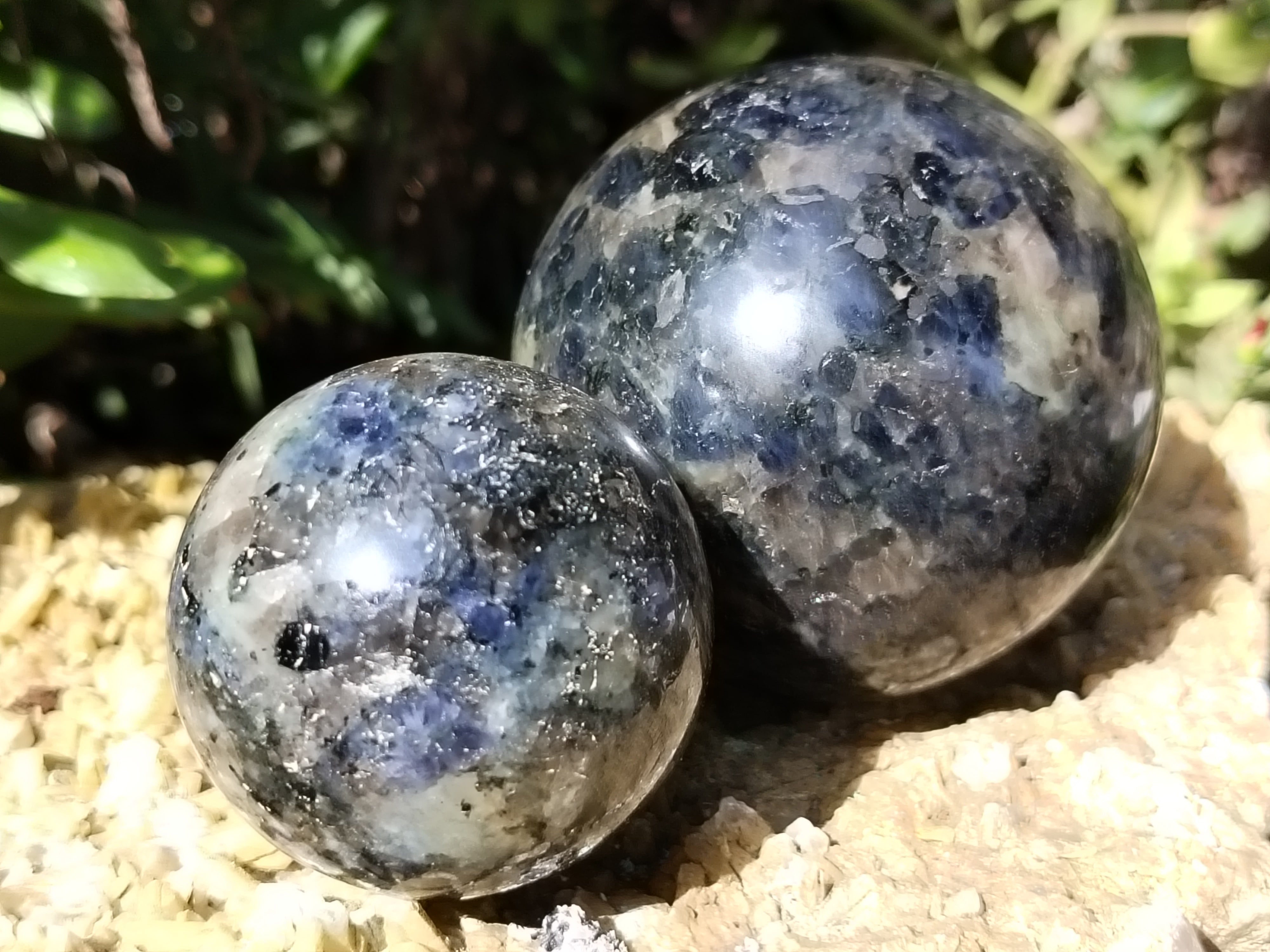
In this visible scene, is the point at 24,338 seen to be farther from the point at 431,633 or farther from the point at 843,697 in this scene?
the point at 843,697

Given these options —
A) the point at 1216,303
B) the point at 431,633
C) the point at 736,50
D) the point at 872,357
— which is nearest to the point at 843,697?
the point at 872,357

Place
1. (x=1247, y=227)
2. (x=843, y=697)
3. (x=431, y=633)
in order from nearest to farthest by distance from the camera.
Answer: (x=431, y=633)
(x=843, y=697)
(x=1247, y=227)

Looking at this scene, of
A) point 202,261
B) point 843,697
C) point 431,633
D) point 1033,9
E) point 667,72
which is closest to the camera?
point 431,633

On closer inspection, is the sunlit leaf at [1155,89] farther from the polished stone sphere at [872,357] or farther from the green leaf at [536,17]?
the green leaf at [536,17]

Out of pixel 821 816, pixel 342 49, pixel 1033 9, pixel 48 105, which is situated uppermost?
pixel 48 105

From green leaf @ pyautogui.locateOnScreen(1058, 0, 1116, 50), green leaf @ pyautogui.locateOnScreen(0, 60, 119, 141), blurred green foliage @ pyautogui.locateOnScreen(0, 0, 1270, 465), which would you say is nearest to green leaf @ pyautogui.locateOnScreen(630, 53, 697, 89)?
blurred green foliage @ pyautogui.locateOnScreen(0, 0, 1270, 465)

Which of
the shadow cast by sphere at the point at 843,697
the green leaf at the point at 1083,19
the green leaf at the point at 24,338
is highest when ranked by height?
the green leaf at the point at 1083,19

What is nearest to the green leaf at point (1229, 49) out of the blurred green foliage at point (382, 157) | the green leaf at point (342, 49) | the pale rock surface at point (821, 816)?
the blurred green foliage at point (382, 157)

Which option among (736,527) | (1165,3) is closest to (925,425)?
(736,527)
